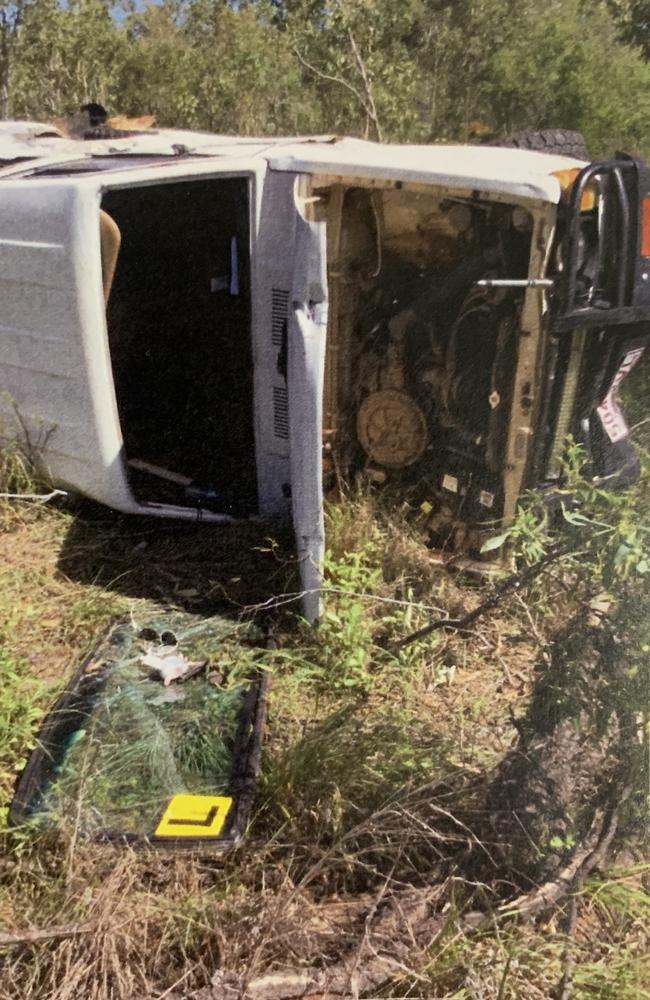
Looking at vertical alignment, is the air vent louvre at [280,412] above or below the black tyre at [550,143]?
below

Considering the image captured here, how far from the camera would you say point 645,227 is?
120 inches

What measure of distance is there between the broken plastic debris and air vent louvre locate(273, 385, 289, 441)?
41.2 inches

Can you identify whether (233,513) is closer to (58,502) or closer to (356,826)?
(58,502)

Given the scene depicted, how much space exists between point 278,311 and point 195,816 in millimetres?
1995

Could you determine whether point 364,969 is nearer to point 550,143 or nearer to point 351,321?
point 351,321

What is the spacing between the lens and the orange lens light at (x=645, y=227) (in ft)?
9.97

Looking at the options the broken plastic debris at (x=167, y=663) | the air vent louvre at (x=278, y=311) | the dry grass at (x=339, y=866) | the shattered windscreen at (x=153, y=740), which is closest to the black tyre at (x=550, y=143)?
the air vent louvre at (x=278, y=311)

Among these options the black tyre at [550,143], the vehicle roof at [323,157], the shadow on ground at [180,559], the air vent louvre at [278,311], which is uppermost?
the vehicle roof at [323,157]

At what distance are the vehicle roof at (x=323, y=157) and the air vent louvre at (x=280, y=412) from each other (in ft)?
2.87

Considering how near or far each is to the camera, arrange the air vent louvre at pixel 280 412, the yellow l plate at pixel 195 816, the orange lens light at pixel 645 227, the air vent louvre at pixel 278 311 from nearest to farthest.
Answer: the yellow l plate at pixel 195 816 < the orange lens light at pixel 645 227 < the air vent louvre at pixel 278 311 < the air vent louvre at pixel 280 412

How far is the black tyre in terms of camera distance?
542cm

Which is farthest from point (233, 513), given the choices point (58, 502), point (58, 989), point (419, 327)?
point (58, 989)

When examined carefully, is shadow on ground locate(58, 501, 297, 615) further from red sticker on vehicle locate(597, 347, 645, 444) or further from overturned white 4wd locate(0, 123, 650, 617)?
red sticker on vehicle locate(597, 347, 645, 444)

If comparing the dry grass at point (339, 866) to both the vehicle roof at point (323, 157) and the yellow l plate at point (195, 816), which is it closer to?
the yellow l plate at point (195, 816)
